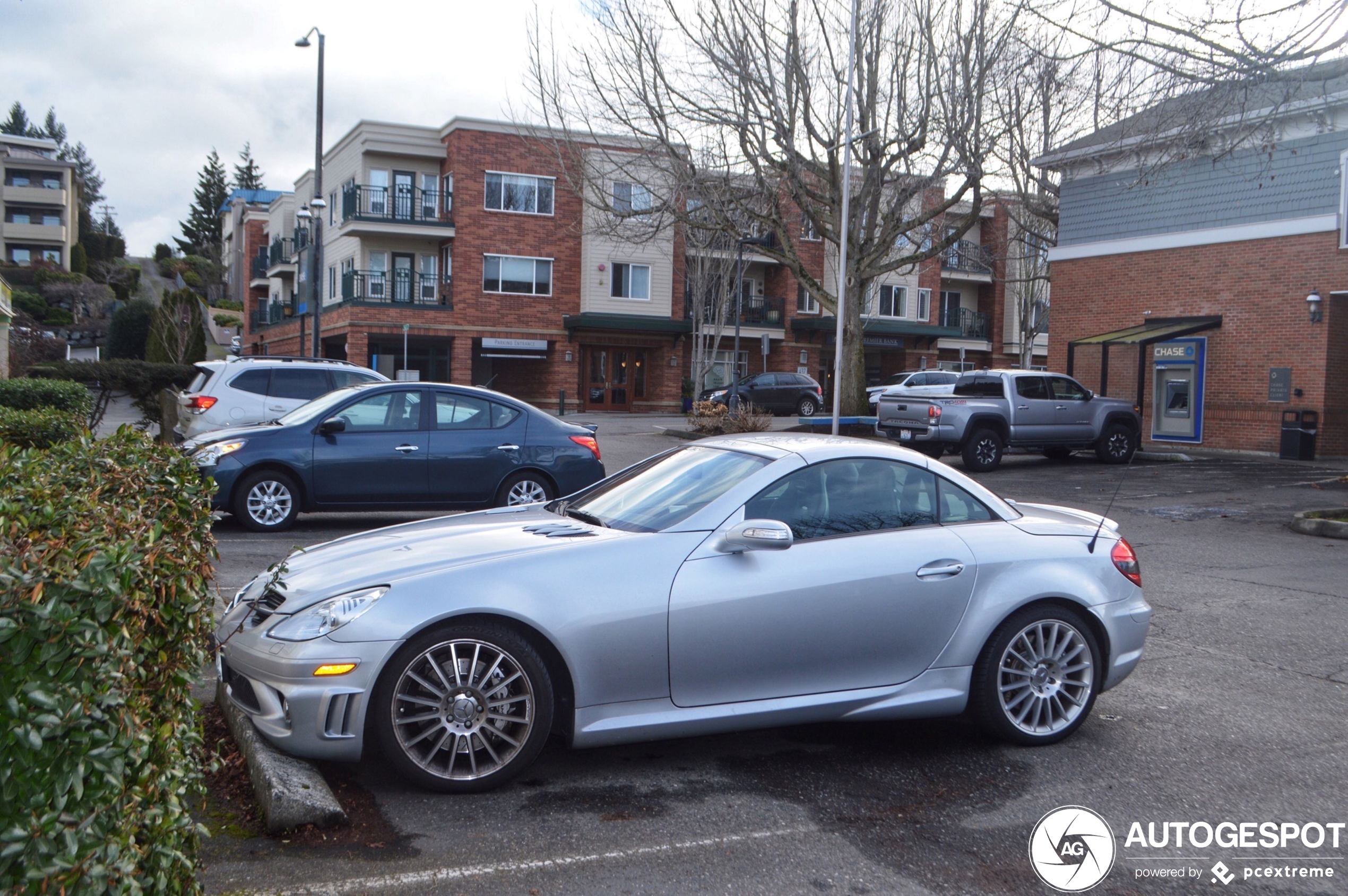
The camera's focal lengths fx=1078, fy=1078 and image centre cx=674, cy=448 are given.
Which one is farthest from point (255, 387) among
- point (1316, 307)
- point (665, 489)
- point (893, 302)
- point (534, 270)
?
point (893, 302)

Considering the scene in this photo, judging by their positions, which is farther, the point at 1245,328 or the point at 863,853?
Result: the point at 1245,328

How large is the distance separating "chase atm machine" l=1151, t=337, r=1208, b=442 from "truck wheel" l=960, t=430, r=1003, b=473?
7.30m

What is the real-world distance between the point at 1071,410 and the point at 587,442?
12669 mm

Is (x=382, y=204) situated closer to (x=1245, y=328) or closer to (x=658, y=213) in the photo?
(x=658, y=213)

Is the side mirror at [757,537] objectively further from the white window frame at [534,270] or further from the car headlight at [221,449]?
the white window frame at [534,270]

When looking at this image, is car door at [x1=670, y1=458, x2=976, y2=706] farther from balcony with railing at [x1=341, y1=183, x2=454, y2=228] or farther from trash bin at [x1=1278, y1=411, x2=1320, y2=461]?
balcony with railing at [x1=341, y1=183, x2=454, y2=228]

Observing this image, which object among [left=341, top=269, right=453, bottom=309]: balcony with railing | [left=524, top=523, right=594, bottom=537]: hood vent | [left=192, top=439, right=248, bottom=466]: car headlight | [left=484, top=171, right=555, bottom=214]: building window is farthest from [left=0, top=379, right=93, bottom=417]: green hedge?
[left=484, top=171, right=555, bottom=214]: building window

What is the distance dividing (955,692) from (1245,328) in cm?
2202

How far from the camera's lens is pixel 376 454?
10891 millimetres

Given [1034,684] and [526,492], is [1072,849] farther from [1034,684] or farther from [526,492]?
[526,492]

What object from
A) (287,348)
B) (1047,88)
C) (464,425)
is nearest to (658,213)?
(1047,88)

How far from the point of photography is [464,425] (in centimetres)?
1132

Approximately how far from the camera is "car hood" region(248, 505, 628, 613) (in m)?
4.44

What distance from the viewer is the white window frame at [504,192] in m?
40.6
